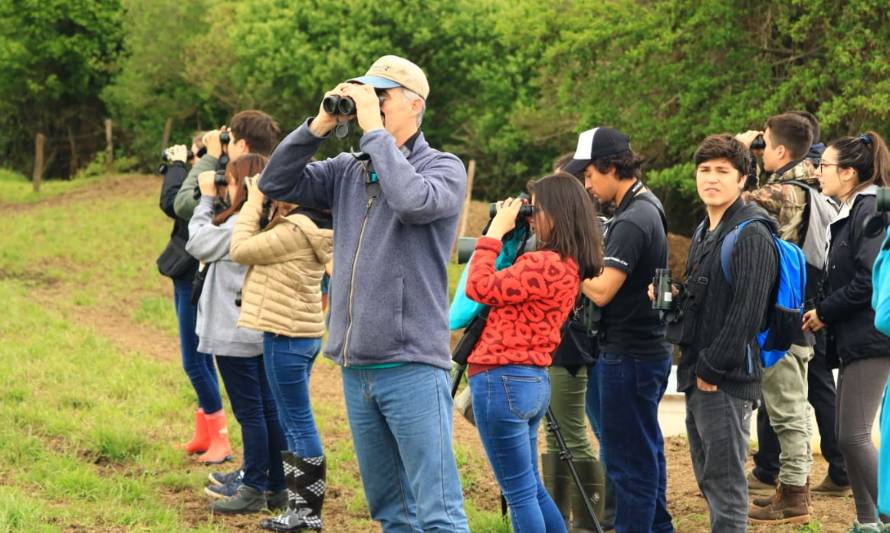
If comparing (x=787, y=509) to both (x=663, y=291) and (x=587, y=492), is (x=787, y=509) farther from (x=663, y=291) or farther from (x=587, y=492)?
(x=663, y=291)

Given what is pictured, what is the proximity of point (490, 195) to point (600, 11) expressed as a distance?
10.9 m

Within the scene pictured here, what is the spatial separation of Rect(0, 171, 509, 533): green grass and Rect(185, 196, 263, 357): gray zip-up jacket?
92 cm

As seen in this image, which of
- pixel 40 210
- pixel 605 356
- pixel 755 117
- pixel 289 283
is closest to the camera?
pixel 605 356

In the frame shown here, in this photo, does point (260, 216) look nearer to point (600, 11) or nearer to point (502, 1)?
point (600, 11)

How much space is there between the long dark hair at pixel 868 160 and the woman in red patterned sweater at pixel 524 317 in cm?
170

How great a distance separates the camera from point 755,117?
1497cm

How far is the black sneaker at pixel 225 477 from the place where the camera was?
6594 millimetres

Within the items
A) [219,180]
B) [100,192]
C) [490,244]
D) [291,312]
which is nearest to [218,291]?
[219,180]

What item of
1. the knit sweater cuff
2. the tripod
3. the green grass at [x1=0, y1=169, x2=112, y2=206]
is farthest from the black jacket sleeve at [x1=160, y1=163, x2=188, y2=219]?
the green grass at [x1=0, y1=169, x2=112, y2=206]

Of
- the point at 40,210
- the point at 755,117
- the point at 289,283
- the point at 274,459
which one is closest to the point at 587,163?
the point at 289,283

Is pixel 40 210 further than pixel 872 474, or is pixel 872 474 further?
pixel 40 210

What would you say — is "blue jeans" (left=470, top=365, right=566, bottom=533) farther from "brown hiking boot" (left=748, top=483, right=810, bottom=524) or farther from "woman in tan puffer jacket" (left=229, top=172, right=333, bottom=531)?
"brown hiking boot" (left=748, top=483, right=810, bottom=524)

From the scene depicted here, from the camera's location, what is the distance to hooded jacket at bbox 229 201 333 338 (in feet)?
18.4

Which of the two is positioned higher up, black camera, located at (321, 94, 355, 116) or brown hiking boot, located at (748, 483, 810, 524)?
black camera, located at (321, 94, 355, 116)
